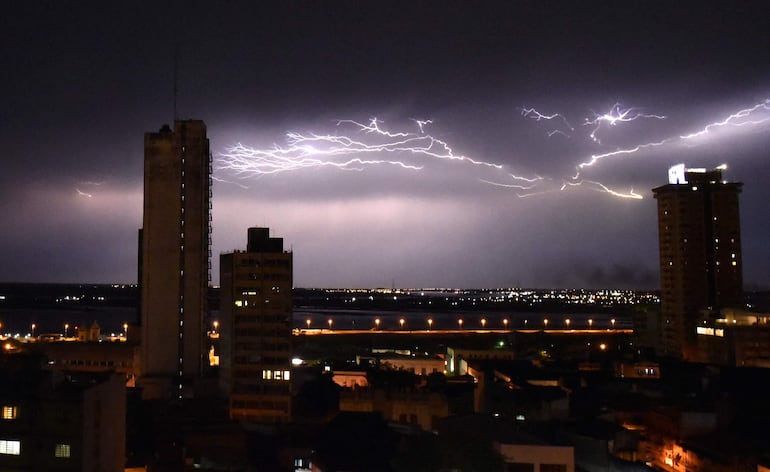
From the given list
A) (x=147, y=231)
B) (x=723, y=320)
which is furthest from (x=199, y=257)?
(x=723, y=320)

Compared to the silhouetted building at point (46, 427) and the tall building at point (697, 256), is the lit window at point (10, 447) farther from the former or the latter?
the tall building at point (697, 256)

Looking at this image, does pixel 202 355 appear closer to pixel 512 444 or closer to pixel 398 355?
pixel 398 355

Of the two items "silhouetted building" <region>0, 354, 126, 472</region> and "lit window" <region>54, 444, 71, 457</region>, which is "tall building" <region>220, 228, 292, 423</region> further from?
"lit window" <region>54, 444, 71, 457</region>

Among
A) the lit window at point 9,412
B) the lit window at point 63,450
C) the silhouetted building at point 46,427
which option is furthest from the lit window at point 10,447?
the lit window at point 63,450

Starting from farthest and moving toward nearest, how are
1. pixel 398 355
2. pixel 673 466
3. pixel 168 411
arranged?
pixel 398 355
pixel 168 411
pixel 673 466

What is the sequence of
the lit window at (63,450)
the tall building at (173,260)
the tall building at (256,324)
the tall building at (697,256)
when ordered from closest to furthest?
the lit window at (63,450), the tall building at (256,324), the tall building at (173,260), the tall building at (697,256)
